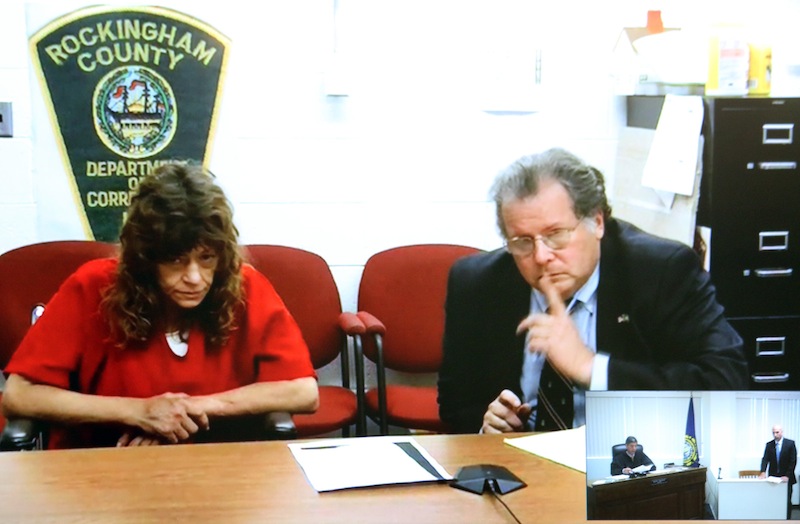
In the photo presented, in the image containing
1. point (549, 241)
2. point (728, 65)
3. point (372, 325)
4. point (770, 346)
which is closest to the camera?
point (549, 241)

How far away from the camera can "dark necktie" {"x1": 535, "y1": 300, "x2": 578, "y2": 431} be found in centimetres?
216

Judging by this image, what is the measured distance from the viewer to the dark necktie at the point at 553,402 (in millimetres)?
2162

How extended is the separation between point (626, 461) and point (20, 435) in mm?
1342

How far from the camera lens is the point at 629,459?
4.92ft

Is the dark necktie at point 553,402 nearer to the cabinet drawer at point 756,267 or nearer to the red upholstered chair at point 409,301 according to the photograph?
the red upholstered chair at point 409,301

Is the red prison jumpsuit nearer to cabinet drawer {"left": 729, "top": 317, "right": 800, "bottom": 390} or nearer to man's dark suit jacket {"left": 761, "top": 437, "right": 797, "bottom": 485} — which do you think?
man's dark suit jacket {"left": 761, "top": 437, "right": 797, "bottom": 485}

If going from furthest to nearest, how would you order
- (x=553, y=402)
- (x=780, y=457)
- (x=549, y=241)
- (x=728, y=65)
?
1. (x=728, y=65)
2. (x=549, y=241)
3. (x=553, y=402)
4. (x=780, y=457)

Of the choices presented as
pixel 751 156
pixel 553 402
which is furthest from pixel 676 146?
pixel 553 402

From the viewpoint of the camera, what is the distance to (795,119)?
3.20m

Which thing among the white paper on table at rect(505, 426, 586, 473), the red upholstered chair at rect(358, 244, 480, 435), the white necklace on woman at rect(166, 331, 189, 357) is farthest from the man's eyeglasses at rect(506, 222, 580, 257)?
the red upholstered chair at rect(358, 244, 480, 435)

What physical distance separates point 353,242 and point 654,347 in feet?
4.75

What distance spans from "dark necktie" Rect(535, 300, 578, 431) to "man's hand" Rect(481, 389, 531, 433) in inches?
2.3

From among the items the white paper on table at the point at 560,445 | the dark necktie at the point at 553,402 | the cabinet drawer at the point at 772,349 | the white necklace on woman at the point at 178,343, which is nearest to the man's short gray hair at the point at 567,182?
the dark necktie at the point at 553,402

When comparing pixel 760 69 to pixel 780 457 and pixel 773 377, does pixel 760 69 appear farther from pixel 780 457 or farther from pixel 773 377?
pixel 780 457
